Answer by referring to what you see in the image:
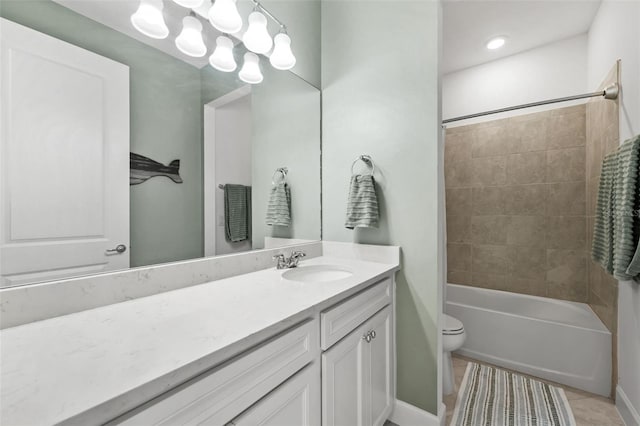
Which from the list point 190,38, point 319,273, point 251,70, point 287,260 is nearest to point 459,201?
point 319,273

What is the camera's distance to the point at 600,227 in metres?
1.65

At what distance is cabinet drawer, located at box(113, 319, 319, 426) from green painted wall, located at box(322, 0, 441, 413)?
0.82 meters

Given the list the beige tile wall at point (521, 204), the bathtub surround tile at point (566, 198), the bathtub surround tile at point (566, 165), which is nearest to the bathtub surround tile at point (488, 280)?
the beige tile wall at point (521, 204)

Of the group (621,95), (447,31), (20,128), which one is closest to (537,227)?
(621,95)

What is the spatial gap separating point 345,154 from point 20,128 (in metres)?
1.37

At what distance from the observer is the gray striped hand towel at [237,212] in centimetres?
126

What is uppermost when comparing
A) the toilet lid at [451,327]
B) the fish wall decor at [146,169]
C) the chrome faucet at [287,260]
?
the fish wall decor at [146,169]

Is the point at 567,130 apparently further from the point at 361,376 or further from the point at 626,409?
the point at 361,376

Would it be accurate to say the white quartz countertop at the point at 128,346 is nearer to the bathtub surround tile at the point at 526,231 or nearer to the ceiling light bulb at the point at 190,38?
the ceiling light bulb at the point at 190,38

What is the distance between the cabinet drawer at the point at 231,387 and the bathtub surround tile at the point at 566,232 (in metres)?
2.48

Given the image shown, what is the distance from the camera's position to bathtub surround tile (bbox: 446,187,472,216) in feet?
8.79

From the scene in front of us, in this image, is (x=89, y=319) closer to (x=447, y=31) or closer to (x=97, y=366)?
(x=97, y=366)

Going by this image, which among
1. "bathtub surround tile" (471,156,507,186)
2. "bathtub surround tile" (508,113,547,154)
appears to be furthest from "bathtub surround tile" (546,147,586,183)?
"bathtub surround tile" (471,156,507,186)

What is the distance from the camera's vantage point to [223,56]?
1230 millimetres
